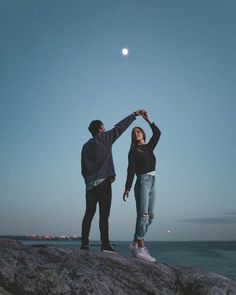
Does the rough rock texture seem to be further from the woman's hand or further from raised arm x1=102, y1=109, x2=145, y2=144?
the woman's hand

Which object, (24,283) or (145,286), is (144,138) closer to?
(145,286)

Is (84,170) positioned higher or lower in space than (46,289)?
higher

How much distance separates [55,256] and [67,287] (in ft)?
2.76

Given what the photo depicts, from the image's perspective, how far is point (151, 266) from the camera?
7.00 meters

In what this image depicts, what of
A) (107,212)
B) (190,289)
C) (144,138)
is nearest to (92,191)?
(107,212)

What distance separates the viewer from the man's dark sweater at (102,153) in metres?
7.11

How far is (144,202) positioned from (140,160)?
105 cm

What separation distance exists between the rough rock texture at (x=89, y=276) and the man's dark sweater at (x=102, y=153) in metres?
1.75

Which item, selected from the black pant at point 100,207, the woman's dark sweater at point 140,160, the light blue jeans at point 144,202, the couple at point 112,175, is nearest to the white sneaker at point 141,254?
the couple at point 112,175

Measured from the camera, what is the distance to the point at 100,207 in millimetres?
6980

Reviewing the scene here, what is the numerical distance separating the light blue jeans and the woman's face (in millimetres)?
952

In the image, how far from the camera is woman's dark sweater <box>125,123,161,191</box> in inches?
306

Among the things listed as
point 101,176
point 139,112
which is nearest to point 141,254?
point 101,176

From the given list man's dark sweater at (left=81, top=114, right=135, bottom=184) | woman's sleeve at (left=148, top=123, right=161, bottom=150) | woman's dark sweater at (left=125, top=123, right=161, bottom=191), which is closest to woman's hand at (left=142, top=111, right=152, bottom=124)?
woman's dark sweater at (left=125, top=123, right=161, bottom=191)
